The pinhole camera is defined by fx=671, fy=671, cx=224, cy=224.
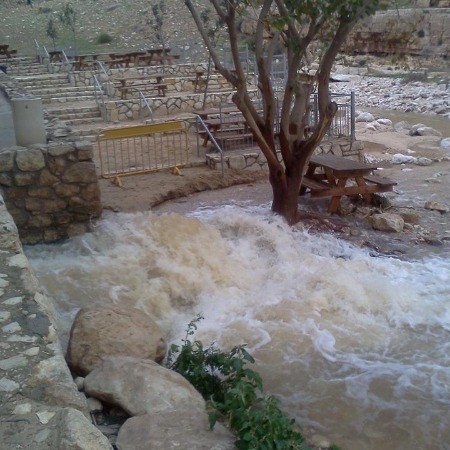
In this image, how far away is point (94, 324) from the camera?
5.27 meters

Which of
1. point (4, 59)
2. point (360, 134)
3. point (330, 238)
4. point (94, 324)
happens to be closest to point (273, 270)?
point (330, 238)

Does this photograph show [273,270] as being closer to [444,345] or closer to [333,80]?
[444,345]

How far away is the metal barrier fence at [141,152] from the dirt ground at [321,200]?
255mm

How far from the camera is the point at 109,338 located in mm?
5227

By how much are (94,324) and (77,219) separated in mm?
3128

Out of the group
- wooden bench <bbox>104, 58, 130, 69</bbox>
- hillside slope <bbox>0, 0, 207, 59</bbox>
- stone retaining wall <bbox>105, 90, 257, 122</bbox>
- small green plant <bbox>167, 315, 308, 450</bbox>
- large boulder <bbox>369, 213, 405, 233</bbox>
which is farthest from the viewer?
hillside slope <bbox>0, 0, 207, 59</bbox>

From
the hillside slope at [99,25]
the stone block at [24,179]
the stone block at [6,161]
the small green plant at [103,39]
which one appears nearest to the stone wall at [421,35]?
the hillside slope at [99,25]

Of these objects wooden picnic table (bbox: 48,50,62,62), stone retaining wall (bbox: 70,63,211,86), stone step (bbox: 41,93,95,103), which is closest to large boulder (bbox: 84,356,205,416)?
stone step (bbox: 41,93,95,103)

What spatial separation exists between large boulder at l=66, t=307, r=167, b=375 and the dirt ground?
13.4 feet

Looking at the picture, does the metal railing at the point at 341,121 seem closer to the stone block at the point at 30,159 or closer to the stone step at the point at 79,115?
the stone step at the point at 79,115

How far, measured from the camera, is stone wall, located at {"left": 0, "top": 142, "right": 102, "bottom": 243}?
773 cm

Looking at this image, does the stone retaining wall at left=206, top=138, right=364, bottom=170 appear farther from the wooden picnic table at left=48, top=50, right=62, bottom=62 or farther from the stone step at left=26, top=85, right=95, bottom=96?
the wooden picnic table at left=48, top=50, right=62, bottom=62

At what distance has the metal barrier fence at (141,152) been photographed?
1088 centimetres

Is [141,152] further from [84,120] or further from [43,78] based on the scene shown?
[43,78]
